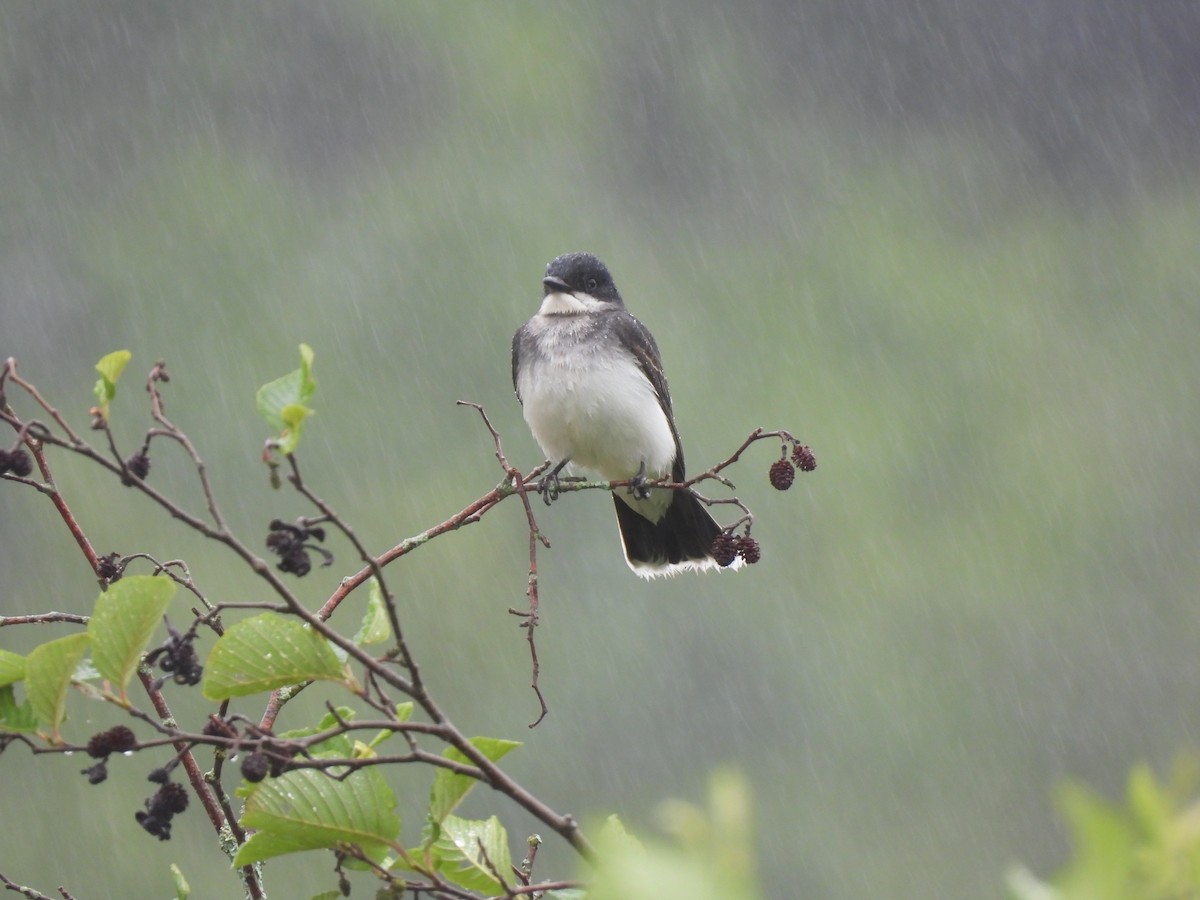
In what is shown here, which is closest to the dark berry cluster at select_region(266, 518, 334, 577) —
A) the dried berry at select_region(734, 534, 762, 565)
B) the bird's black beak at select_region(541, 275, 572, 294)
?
the dried berry at select_region(734, 534, 762, 565)

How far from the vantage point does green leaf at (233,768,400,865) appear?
1431mm

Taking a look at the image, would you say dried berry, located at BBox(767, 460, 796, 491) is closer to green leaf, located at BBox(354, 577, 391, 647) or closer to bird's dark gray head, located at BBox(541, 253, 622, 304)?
green leaf, located at BBox(354, 577, 391, 647)

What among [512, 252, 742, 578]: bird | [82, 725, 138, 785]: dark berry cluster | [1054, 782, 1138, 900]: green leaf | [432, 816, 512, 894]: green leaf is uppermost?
[512, 252, 742, 578]: bird

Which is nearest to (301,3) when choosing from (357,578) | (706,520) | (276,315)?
(276,315)

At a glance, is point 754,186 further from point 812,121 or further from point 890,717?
point 890,717

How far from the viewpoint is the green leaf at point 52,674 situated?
138 cm

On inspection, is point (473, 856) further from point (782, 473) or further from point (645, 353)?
point (645, 353)

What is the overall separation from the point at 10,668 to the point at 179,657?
0.16m

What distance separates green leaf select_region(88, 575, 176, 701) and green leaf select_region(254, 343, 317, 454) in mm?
149

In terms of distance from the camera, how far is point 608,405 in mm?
4590

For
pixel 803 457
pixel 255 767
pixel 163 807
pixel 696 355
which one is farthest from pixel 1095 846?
pixel 696 355

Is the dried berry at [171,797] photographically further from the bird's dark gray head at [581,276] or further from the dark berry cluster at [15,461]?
the bird's dark gray head at [581,276]

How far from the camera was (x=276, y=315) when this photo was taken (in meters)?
30.8

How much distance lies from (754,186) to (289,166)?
35.1 ft
